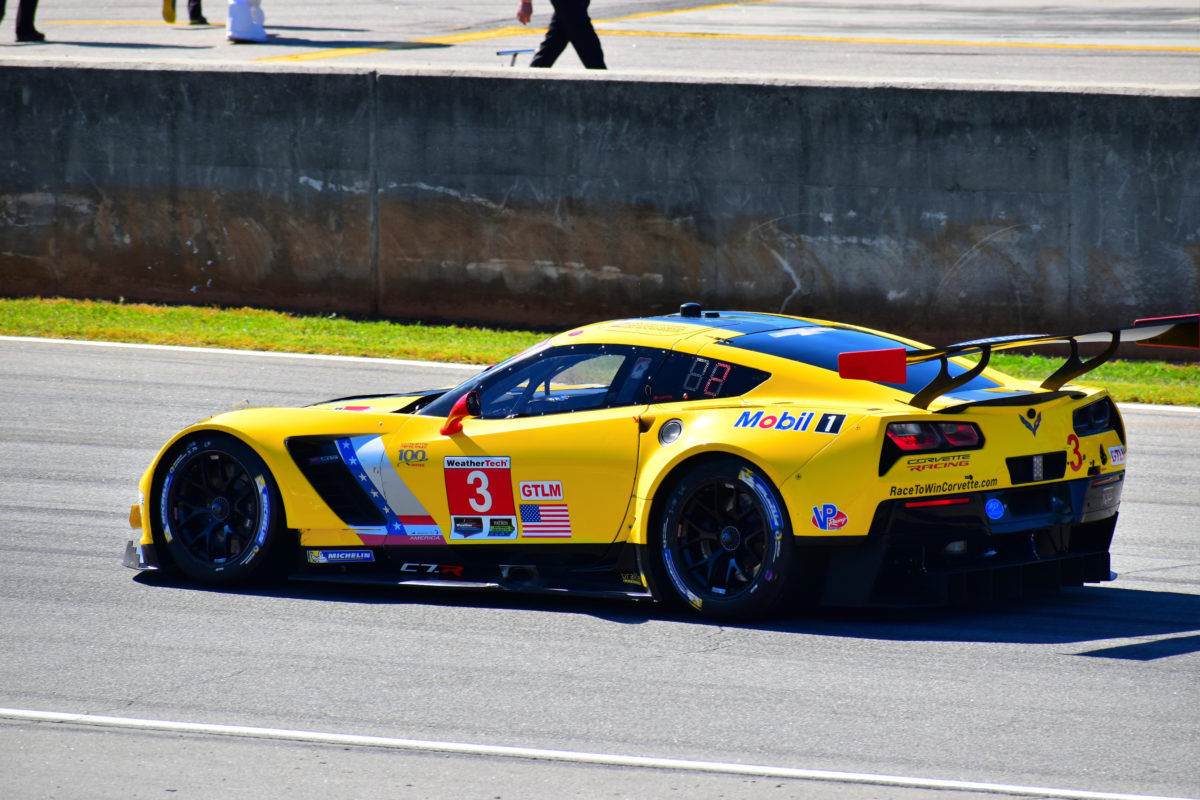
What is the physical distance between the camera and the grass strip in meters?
13.9

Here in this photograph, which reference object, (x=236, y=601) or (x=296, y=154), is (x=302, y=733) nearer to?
(x=236, y=601)

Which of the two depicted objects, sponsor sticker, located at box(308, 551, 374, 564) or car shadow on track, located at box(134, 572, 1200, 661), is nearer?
car shadow on track, located at box(134, 572, 1200, 661)

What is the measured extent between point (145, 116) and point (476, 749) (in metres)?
12.1

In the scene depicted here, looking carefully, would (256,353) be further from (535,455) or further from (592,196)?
(535,455)

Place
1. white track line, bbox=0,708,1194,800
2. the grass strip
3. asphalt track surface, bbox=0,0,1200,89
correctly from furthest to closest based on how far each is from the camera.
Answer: asphalt track surface, bbox=0,0,1200,89
the grass strip
white track line, bbox=0,708,1194,800

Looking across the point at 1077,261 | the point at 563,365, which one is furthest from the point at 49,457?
the point at 1077,261

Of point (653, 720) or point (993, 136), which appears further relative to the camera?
point (993, 136)

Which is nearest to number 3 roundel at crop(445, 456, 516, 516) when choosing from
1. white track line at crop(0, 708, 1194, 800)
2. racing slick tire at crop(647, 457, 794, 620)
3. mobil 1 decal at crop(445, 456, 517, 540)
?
mobil 1 decal at crop(445, 456, 517, 540)

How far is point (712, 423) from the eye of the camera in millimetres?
6824

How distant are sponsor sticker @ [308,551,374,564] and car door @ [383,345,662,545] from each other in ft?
0.65

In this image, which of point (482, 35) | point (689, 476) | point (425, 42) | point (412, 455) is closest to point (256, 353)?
point (412, 455)

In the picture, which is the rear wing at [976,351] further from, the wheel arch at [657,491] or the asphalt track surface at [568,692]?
the asphalt track surface at [568,692]

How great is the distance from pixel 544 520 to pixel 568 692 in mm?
1361

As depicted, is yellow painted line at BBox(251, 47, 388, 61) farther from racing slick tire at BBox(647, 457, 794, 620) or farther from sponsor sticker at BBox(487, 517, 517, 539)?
racing slick tire at BBox(647, 457, 794, 620)
